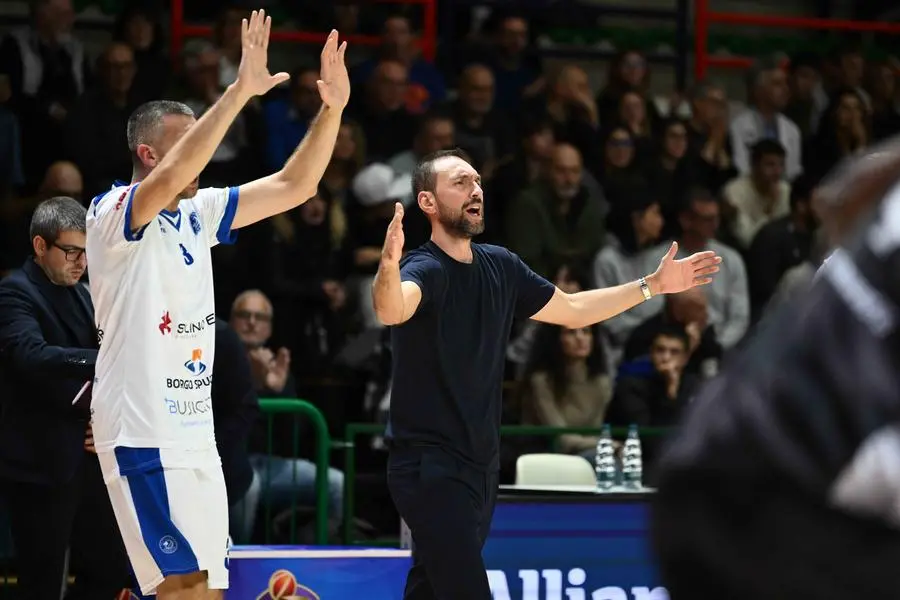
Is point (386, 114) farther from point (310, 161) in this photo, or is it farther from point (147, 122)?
point (147, 122)

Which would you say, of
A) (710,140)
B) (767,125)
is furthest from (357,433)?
(767,125)

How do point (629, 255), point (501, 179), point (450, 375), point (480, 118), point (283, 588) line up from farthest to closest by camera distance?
point (480, 118), point (629, 255), point (501, 179), point (283, 588), point (450, 375)

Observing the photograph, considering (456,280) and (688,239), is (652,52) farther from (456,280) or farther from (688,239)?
(456,280)

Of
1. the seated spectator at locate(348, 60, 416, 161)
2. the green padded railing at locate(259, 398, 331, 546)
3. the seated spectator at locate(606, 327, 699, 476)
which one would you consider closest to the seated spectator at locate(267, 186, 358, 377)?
the seated spectator at locate(348, 60, 416, 161)

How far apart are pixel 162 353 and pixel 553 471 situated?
396 centimetres

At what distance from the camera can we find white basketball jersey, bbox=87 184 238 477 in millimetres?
4961

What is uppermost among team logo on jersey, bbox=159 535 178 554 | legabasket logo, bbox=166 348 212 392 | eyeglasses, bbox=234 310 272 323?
legabasket logo, bbox=166 348 212 392

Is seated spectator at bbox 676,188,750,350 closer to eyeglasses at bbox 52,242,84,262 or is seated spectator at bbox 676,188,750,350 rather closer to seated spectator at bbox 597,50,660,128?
seated spectator at bbox 597,50,660,128

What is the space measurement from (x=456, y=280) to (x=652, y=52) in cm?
821

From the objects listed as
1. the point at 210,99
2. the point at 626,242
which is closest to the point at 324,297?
the point at 210,99

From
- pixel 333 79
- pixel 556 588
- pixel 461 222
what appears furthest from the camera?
pixel 556 588

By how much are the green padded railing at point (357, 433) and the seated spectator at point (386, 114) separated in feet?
7.99

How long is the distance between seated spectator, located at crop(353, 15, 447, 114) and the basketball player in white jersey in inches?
242

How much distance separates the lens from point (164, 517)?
488 cm
